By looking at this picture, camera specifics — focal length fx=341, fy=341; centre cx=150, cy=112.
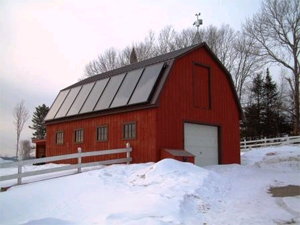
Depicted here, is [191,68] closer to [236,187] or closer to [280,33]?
[236,187]

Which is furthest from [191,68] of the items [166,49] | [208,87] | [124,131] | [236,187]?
[166,49]

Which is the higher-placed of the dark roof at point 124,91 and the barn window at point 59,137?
the dark roof at point 124,91

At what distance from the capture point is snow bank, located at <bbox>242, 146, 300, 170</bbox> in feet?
→ 58.1

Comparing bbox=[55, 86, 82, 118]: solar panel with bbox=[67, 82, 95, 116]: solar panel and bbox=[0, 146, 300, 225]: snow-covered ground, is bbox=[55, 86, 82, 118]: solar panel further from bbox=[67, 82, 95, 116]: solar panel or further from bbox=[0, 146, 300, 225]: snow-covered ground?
bbox=[0, 146, 300, 225]: snow-covered ground

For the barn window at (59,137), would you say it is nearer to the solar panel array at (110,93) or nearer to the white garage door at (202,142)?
the solar panel array at (110,93)

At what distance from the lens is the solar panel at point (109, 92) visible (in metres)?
16.0

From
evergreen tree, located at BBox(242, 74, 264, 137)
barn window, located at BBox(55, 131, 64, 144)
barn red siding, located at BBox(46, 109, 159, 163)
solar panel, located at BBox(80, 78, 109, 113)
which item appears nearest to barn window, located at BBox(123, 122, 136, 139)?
barn red siding, located at BBox(46, 109, 159, 163)

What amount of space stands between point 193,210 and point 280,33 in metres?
31.4

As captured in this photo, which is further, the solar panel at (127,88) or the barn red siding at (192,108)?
the solar panel at (127,88)

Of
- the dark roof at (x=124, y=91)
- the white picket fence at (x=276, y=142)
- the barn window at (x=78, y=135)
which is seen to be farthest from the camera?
the white picket fence at (x=276, y=142)

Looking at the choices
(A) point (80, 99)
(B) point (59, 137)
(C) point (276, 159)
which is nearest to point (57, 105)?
(B) point (59, 137)

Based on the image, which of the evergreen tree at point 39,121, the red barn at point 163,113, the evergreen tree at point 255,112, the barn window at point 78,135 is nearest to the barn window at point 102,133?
the red barn at point 163,113

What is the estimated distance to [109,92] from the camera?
16438 millimetres

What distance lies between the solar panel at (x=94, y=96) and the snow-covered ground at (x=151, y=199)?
5.39m
